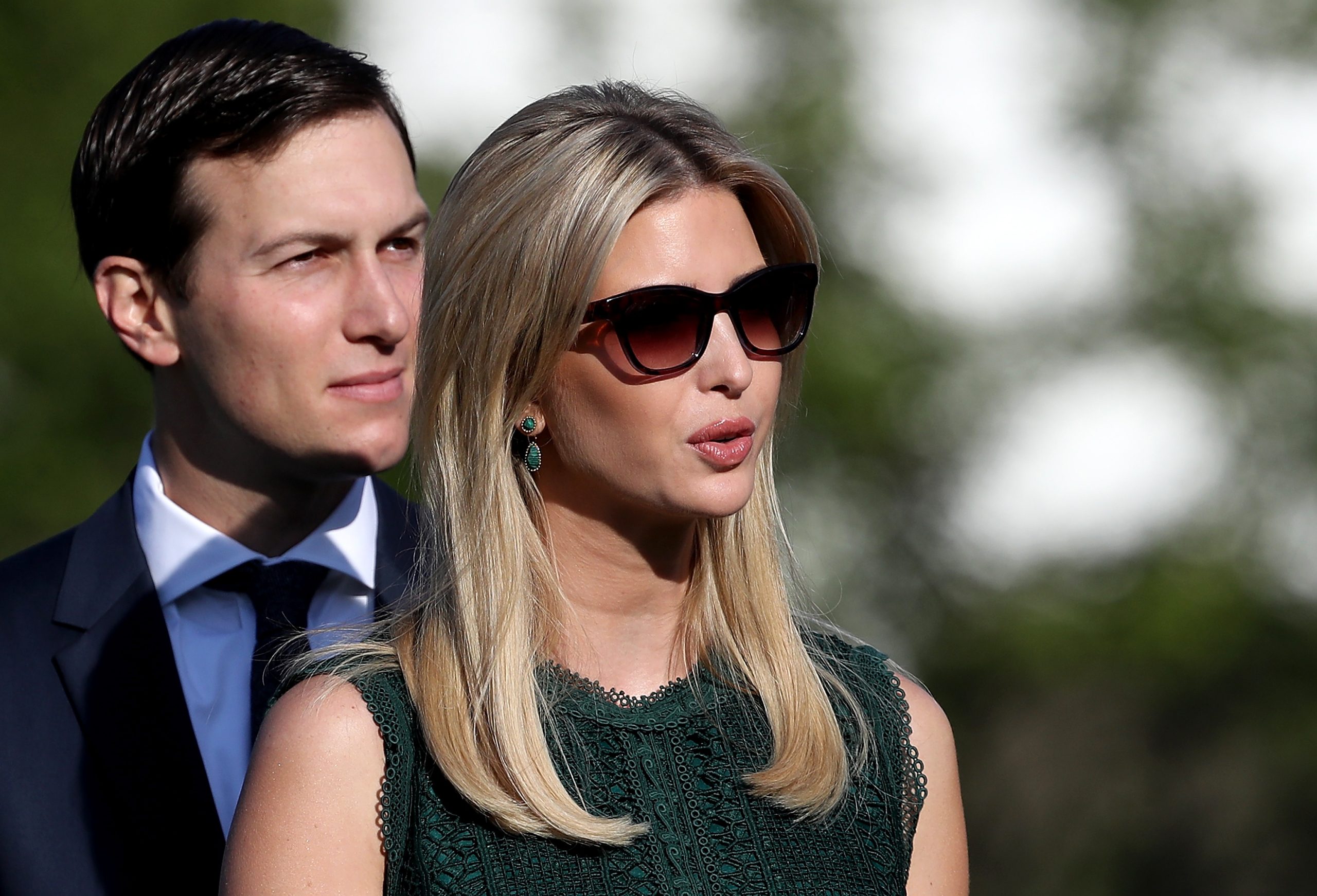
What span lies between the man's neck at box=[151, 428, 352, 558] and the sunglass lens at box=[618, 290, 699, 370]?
1.12 m

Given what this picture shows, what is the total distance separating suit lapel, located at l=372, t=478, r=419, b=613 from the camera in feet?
9.79

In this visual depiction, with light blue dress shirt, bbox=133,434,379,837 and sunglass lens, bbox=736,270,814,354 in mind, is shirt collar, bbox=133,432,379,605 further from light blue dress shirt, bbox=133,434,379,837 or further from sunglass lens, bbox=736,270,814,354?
sunglass lens, bbox=736,270,814,354

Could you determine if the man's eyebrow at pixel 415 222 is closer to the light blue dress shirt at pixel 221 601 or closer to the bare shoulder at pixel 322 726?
the light blue dress shirt at pixel 221 601

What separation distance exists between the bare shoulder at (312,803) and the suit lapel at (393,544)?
785mm

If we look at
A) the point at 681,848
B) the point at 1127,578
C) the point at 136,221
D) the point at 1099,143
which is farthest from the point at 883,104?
the point at 681,848

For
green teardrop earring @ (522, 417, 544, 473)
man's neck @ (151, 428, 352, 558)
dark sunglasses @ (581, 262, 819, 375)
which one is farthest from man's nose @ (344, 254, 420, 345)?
dark sunglasses @ (581, 262, 819, 375)

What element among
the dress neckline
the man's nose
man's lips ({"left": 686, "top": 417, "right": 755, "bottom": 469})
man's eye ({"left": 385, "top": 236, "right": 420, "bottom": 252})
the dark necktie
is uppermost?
man's lips ({"left": 686, "top": 417, "right": 755, "bottom": 469})

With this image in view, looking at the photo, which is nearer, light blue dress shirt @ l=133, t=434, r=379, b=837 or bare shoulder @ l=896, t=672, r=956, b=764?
bare shoulder @ l=896, t=672, r=956, b=764

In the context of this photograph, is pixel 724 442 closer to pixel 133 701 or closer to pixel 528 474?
pixel 528 474

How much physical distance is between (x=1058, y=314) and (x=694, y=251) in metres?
8.64

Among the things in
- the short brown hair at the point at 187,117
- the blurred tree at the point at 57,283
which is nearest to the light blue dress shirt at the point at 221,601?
the short brown hair at the point at 187,117

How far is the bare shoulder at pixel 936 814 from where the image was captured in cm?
239

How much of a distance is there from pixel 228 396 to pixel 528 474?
918 millimetres

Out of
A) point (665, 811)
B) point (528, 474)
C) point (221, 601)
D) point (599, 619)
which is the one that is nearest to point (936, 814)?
point (665, 811)
